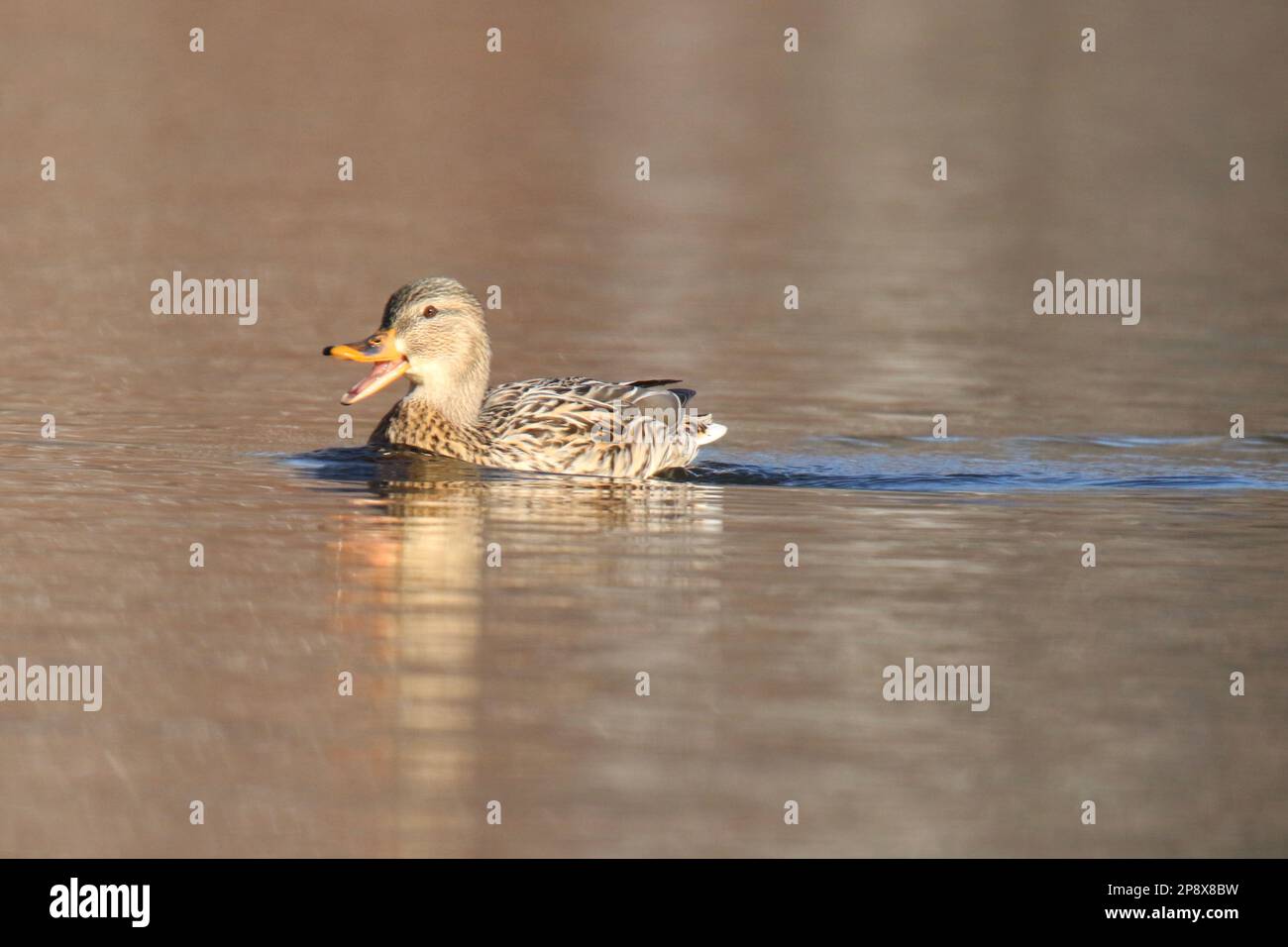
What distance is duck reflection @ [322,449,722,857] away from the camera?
29.8 feet

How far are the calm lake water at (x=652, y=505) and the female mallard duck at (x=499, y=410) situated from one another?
26 cm

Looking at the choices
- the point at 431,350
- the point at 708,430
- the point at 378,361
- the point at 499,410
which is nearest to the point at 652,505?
the point at 708,430

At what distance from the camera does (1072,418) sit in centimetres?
1827

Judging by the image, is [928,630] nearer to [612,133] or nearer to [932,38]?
[612,133]

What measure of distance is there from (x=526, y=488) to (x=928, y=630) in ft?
14.8

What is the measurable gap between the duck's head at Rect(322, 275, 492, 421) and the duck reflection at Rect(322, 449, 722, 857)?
51 centimetres

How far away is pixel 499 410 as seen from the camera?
1587cm

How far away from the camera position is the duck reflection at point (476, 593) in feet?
29.8
